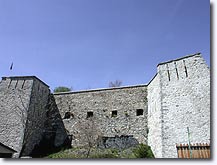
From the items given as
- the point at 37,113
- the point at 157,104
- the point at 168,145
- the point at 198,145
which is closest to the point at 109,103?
the point at 157,104

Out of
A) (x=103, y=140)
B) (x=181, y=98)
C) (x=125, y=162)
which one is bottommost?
(x=103, y=140)

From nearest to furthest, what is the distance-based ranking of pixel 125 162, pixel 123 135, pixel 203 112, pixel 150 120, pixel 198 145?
pixel 125 162, pixel 198 145, pixel 203 112, pixel 150 120, pixel 123 135

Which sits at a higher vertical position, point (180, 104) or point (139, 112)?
point (180, 104)

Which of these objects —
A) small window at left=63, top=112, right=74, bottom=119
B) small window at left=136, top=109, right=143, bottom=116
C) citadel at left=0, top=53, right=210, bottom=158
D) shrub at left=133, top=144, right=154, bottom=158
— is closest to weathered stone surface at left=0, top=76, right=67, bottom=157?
citadel at left=0, top=53, right=210, bottom=158

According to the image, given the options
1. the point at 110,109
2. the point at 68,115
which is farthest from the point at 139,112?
the point at 68,115

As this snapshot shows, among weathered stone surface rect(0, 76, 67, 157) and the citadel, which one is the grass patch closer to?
the citadel

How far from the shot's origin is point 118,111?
8578 mm

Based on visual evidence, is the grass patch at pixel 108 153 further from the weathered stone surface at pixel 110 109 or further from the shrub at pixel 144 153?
the weathered stone surface at pixel 110 109

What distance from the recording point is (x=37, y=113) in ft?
28.6

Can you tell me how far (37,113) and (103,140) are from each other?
11.1ft

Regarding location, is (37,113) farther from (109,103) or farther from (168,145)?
(168,145)

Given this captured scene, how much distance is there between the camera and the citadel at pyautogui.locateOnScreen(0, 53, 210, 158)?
554 cm

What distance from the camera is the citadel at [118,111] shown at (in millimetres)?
5539

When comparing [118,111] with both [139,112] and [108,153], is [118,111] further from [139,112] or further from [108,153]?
[108,153]
